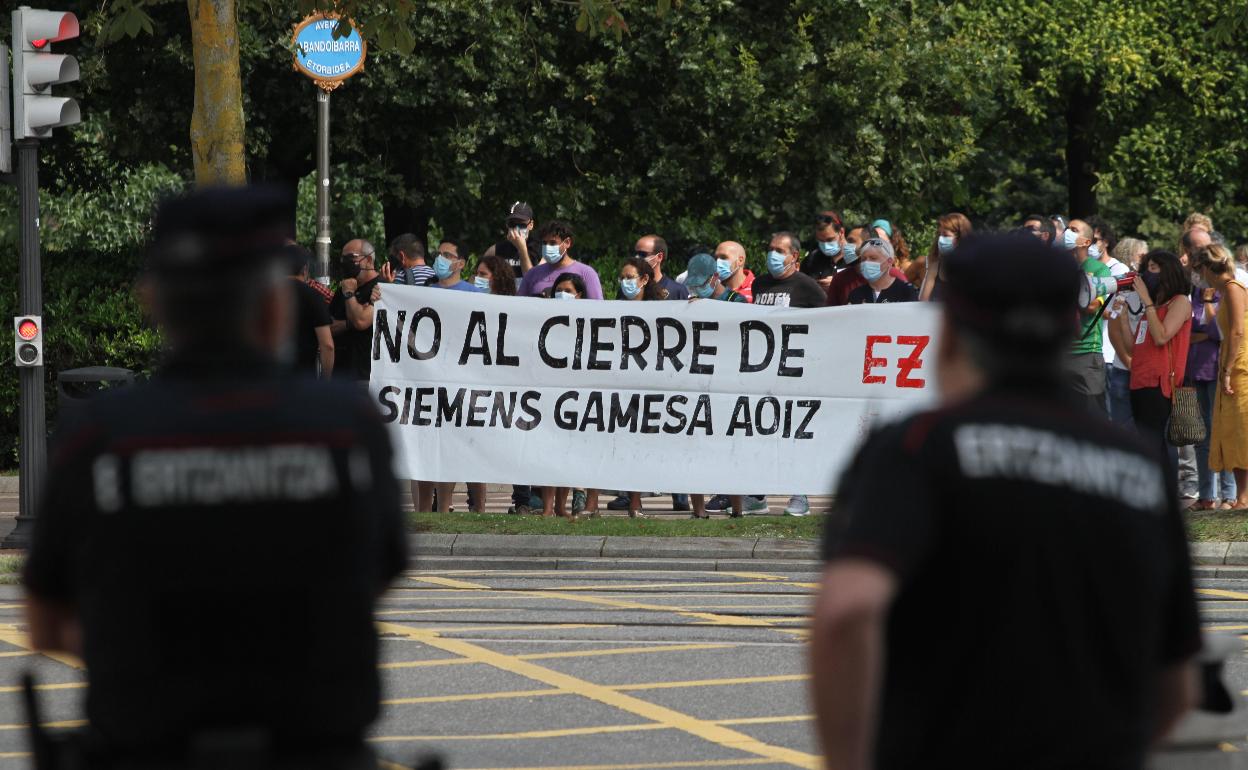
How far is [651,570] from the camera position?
39.9ft

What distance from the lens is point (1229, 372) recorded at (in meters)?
13.8

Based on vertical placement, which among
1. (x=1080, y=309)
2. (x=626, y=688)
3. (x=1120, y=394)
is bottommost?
(x=626, y=688)

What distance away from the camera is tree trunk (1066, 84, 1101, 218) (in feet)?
130

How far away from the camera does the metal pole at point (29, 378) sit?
12883 millimetres

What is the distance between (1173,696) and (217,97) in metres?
12.0

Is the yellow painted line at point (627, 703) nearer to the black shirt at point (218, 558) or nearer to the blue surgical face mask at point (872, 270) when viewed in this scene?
the black shirt at point (218, 558)

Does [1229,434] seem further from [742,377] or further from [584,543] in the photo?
[584,543]

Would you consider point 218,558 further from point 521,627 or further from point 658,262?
point 658,262

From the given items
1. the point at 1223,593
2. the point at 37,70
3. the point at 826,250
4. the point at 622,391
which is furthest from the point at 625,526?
the point at 37,70

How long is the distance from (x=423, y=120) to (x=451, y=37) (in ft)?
4.73

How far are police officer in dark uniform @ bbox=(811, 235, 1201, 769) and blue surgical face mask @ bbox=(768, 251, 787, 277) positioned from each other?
11414mm

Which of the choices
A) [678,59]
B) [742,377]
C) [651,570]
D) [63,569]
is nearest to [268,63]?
[678,59]

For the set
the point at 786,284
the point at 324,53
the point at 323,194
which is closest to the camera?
the point at 786,284

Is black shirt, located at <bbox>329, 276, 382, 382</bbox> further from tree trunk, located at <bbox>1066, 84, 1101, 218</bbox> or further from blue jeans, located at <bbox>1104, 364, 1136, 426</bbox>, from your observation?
tree trunk, located at <bbox>1066, 84, 1101, 218</bbox>
